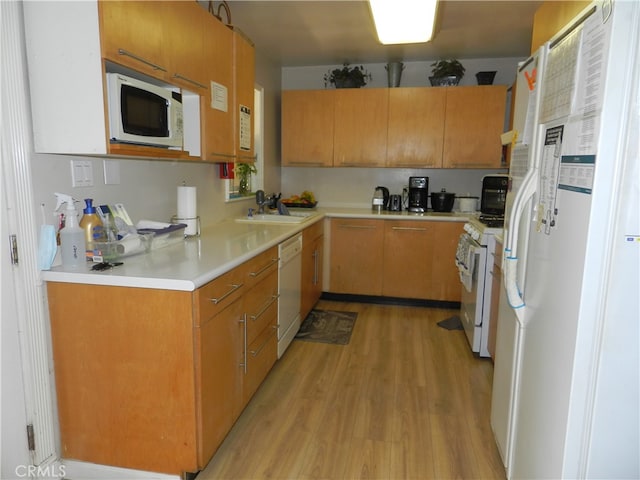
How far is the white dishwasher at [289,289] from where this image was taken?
2654 mm

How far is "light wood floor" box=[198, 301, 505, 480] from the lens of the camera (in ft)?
6.02

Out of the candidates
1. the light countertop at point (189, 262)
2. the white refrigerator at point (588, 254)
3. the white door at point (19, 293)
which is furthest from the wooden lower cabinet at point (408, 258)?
the white door at point (19, 293)

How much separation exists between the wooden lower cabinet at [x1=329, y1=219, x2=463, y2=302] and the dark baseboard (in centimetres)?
6

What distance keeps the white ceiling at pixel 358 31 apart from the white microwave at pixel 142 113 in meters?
1.30

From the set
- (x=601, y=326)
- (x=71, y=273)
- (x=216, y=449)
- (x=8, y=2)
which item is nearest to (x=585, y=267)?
(x=601, y=326)

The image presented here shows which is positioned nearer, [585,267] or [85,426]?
[585,267]

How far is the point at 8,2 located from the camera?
1.45m

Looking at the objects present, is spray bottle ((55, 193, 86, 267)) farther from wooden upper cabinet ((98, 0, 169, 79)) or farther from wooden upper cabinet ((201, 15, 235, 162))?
wooden upper cabinet ((201, 15, 235, 162))

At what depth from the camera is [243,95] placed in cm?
270

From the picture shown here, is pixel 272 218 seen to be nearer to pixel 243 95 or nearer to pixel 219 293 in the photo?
pixel 243 95

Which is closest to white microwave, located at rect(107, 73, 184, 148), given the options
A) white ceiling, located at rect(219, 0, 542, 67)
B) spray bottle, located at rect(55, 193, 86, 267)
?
spray bottle, located at rect(55, 193, 86, 267)

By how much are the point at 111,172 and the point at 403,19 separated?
1.61m

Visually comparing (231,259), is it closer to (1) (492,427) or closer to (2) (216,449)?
(2) (216,449)

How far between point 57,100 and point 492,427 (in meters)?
2.40
